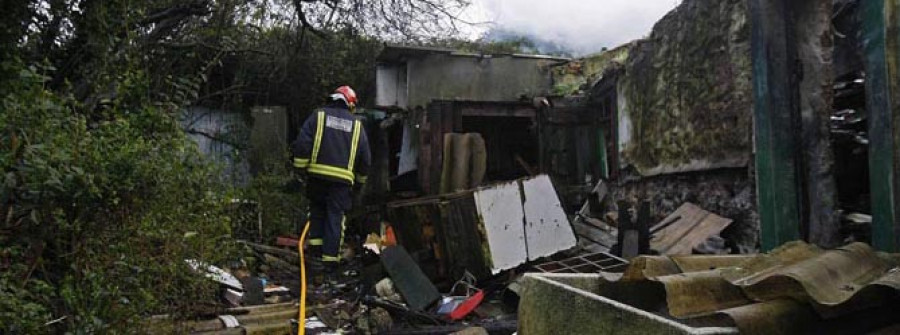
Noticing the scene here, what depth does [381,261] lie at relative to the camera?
573cm

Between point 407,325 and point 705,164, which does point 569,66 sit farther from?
point 407,325

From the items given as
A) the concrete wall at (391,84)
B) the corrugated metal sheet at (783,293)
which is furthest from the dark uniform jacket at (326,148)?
the concrete wall at (391,84)

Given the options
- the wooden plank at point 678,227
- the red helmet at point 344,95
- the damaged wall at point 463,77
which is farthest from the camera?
the damaged wall at point 463,77

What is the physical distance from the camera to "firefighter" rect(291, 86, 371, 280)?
18.6 ft

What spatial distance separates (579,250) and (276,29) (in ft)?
16.8

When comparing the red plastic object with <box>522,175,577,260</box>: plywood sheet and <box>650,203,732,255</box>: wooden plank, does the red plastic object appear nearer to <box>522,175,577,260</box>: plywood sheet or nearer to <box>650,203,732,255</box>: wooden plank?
<box>522,175,577,260</box>: plywood sheet

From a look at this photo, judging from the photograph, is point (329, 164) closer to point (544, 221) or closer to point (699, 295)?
point (544, 221)

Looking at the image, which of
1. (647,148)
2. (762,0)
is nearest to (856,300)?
(762,0)

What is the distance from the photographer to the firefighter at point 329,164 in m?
5.68

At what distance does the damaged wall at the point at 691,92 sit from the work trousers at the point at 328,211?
3542mm

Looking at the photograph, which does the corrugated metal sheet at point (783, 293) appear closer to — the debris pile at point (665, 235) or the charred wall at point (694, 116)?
the debris pile at point (665, 235)

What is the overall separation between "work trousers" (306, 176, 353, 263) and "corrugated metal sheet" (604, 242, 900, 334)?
13.2ft

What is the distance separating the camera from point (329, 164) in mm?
5680

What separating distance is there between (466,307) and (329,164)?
6.13ft
